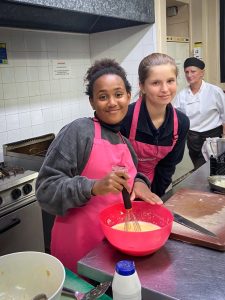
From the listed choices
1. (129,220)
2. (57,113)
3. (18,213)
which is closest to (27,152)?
(57,113)

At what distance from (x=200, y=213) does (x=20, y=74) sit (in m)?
1.75

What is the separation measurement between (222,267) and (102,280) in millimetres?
304

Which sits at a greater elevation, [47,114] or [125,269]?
[47,114]

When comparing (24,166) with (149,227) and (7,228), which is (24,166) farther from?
(149,227)

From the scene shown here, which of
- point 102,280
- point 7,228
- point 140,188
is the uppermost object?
point 140,188

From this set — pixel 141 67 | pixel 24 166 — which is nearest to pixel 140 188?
pixel 141 67

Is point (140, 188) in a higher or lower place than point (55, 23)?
lower

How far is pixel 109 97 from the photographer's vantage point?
106 centimetres

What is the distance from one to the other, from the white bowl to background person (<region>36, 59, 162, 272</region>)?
0.23m

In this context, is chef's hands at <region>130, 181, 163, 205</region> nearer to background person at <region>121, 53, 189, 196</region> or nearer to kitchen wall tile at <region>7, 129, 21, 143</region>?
background person at <region>121, 53, 189, 196</region>

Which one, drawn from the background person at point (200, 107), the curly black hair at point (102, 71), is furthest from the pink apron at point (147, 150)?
the background person at point (200, 107)

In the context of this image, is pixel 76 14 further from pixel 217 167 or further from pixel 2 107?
pixel 217 167

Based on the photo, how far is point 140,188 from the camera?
1.11 metres

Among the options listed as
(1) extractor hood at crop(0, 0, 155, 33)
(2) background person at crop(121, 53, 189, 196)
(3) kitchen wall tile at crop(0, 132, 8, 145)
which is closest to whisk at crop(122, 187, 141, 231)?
(2) background person at crop(121, 53, 189, 196)
